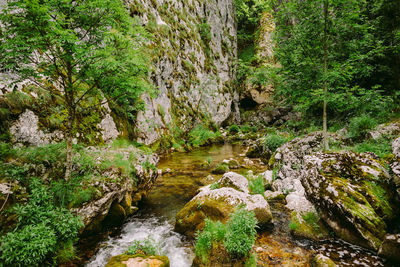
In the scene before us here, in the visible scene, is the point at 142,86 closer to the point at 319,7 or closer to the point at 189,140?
the point at 319,7

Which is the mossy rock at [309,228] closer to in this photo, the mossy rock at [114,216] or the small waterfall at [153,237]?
the small waterfall at [153,237]

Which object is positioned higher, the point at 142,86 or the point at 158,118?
the point at 142,86

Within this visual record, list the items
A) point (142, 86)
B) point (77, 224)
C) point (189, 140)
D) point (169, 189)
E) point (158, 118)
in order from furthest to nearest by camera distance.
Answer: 1. point (189, 140)
2. point (158, 118)
3. point (169, 189)
4. point (142, 86)
5. point (77, 224)

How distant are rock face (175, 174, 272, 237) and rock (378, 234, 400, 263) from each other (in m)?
2.44

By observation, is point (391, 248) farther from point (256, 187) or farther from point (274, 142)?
point (274, 142)

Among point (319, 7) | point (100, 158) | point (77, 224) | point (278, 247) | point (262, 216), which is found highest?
point (319, 7)

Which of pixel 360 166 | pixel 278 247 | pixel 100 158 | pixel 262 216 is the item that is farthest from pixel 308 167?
pixel 100 158

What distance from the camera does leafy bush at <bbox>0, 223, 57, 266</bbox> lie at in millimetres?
3188

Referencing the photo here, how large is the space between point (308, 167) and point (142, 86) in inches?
233

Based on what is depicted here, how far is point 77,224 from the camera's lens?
412 cm

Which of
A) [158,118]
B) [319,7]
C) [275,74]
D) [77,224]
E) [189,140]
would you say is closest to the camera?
[77,224]

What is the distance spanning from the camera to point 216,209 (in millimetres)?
5457

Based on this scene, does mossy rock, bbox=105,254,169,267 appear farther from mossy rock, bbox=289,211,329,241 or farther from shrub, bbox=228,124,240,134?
shrub, bbox=228,124,240,134

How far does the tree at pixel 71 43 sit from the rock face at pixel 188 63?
4.40 m
